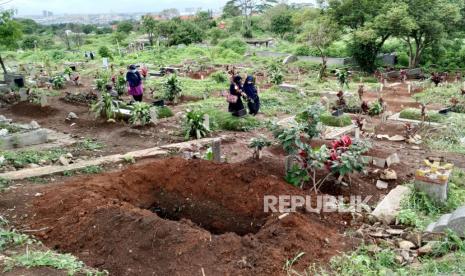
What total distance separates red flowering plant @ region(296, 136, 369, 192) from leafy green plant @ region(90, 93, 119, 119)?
715cm

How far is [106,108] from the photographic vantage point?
12.4m

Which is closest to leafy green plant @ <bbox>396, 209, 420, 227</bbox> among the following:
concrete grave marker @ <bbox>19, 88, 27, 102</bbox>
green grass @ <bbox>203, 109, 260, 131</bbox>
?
green grass @ <bbox>203, 109, 260, 131</bbox>

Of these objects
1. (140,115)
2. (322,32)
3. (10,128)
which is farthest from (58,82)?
(322,32)

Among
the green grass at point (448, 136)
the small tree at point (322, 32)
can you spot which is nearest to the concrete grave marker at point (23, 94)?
the green grass at point (448, 136)

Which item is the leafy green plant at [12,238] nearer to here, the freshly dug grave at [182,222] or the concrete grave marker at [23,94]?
the freshly dug grave at [182,222]

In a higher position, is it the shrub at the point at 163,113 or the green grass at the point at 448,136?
the shrub at the point at 163,113

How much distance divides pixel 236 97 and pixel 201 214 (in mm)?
5626

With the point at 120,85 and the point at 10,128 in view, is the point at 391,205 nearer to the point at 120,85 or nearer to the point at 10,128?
the point at 10,128

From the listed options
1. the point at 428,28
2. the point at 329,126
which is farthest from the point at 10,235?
the point at 428,28

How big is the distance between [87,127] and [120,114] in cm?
96

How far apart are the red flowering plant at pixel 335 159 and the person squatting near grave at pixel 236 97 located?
16.3 feet

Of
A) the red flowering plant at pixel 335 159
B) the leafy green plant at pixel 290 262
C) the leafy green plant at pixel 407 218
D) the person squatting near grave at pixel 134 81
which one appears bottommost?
the leafy green plant at pixel 290 262

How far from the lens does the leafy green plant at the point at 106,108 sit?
40.5 ft

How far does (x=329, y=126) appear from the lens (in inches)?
449
